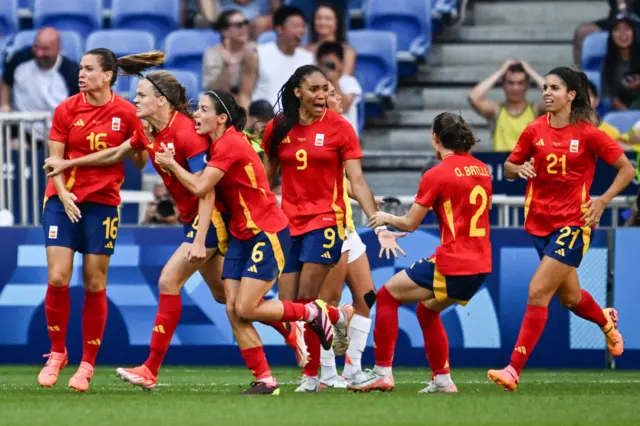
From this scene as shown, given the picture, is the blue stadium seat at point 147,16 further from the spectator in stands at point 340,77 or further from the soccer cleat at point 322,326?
the soccer cleat at point 322,326

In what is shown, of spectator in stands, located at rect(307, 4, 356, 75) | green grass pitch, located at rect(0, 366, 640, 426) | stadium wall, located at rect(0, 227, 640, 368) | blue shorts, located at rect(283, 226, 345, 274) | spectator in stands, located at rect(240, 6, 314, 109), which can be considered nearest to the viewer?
green grass pitch, located at rect(0, 366, 640, 426)

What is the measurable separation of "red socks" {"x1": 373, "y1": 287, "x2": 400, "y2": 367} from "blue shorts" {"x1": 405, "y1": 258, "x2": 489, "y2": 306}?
0.25 metres

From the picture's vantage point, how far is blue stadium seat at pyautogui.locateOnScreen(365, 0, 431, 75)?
16969mm

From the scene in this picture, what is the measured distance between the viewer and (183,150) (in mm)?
9211

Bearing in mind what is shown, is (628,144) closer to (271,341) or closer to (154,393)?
(271,341)

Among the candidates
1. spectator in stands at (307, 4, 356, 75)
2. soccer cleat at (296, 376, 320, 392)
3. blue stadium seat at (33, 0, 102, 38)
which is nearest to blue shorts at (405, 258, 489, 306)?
soccer cleat at (296, 376, 320, 392)

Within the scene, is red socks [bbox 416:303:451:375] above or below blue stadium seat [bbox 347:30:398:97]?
below

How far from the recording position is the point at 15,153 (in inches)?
537

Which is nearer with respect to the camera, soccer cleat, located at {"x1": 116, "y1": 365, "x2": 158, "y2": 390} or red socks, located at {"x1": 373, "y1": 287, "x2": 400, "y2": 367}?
soccer cleat, located at {"x1": 116, "y1": 365, "x2": 158, "y2": 390}

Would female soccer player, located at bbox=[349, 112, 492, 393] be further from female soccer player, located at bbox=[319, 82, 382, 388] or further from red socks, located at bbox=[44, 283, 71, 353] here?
red socks, located at bbox=[44, 283, 71, 353]

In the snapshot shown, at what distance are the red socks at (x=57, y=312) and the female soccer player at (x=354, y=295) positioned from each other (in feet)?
5.81

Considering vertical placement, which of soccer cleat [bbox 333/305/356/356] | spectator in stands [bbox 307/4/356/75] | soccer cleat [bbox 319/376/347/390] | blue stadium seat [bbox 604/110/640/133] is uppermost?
spectator in stands [bbox 307/4/356/75]

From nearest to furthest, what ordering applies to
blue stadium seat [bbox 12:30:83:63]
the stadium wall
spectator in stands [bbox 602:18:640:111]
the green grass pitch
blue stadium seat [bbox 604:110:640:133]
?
1. the green grass pitch
2. the stadium wall
3. blue stadium seat [bbox 604:110:640:133]
4. spectator in stands [bbox 602:18:640:111]
5. blue stadium seat [bbox 12:30:83:63]

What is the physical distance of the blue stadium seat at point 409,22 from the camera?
17.0 meters
